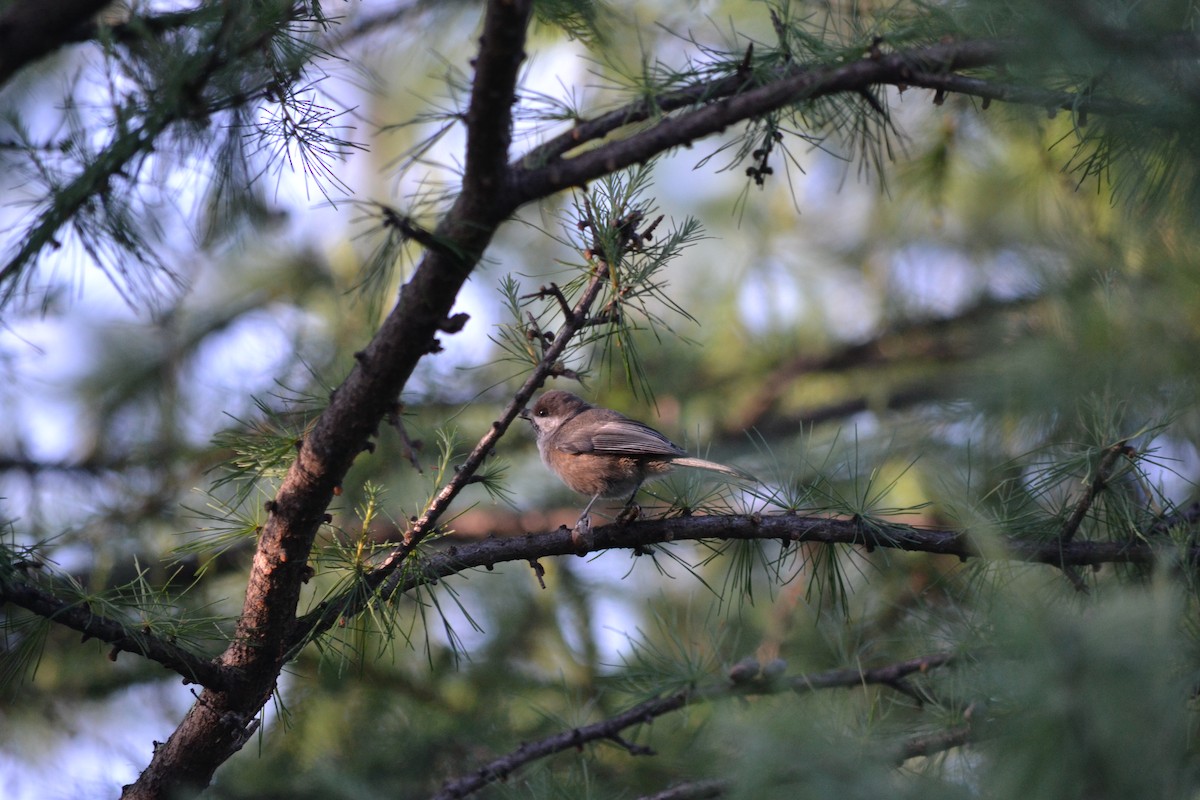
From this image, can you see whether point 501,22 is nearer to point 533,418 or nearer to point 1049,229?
point 533,418

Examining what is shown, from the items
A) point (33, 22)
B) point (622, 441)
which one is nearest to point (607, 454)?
point (622, 441)

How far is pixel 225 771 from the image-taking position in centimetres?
435

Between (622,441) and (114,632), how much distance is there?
7.07 feet

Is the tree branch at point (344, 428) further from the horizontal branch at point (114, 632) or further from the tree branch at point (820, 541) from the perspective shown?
the tree branch at point (820, 541)

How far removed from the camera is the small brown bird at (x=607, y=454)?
382 cm

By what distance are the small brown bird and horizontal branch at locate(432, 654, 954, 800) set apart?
3.24 ft

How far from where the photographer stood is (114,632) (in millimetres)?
2178

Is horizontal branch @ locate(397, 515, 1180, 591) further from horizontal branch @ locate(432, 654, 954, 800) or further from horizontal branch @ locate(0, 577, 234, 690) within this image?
horizontal branch @ locate(0, 577, 234, 690)

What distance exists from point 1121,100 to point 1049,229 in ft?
14.0

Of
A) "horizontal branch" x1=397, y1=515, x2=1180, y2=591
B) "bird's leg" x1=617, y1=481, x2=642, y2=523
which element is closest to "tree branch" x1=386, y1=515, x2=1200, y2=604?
"horizontal branch" x1=397, y1=515, x2=1180, y2=591

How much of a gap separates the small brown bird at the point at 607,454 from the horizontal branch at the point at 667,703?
0.99 m

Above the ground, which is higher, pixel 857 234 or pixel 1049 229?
pixel 857 234

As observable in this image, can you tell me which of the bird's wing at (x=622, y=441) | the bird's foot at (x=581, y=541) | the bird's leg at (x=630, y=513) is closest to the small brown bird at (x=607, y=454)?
the bird's wing at (x=622, y=441)

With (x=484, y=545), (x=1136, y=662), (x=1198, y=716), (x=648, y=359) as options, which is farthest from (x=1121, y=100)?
(x=648, y=359)
